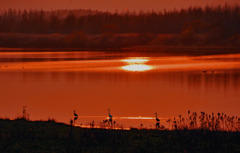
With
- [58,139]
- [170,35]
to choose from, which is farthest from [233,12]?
[58,139]

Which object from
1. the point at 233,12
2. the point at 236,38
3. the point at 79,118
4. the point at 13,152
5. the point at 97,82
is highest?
the point at 233,12

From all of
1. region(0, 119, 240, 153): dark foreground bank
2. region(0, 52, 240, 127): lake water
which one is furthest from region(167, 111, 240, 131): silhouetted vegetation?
region(0, 52, 240, 127): lake water

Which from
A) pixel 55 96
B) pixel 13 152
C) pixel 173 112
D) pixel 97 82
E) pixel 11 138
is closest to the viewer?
pixel 13 152

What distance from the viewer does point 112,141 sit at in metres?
9.91

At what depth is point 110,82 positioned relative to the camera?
98.0 ft

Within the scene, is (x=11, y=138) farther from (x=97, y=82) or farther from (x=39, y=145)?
(x=97, y=82)

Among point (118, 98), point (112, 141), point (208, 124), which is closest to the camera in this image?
point (112, 141)

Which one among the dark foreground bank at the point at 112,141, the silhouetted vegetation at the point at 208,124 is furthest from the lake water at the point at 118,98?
the dark foreground bank at the point at 112,141

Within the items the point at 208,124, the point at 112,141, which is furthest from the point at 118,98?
the point at 112,141

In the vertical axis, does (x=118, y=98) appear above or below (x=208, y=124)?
above

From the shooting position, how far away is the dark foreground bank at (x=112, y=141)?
9.38 metres

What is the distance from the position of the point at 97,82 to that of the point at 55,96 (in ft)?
25.0

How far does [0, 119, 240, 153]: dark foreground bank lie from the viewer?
938 cm

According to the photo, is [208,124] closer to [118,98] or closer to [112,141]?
[112,141]
